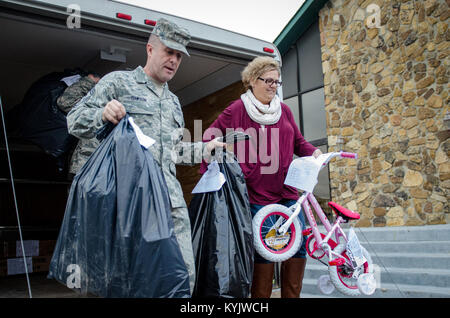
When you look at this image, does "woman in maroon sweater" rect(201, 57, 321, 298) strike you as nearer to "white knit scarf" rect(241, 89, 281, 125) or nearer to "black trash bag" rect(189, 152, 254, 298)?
"white knit scarf" rect(241, 89, 281, 125)

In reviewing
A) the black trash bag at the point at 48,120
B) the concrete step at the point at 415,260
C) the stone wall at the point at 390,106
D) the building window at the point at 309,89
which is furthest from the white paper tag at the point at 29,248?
the building window at the point at 309,89

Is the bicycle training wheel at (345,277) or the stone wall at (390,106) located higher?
the stone wall at (390,106)

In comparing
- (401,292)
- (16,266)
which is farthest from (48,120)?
(401,292)

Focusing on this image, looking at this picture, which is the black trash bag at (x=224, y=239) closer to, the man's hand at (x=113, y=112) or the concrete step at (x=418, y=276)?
the man's hand at (x=113, y=112)

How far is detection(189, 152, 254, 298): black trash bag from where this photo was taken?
1.88 metres

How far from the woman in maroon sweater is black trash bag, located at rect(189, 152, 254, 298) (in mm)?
221

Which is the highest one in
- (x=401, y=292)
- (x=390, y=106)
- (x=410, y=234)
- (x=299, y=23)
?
(x=299, y=23)

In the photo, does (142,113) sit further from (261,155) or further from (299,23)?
(299,23)

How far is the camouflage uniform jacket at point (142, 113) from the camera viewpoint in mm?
1749

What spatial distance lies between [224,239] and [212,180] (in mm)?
321

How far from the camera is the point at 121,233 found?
143 centimetres

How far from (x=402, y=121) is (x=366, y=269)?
5.38 m

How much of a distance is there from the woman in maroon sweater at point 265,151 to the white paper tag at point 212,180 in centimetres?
15
